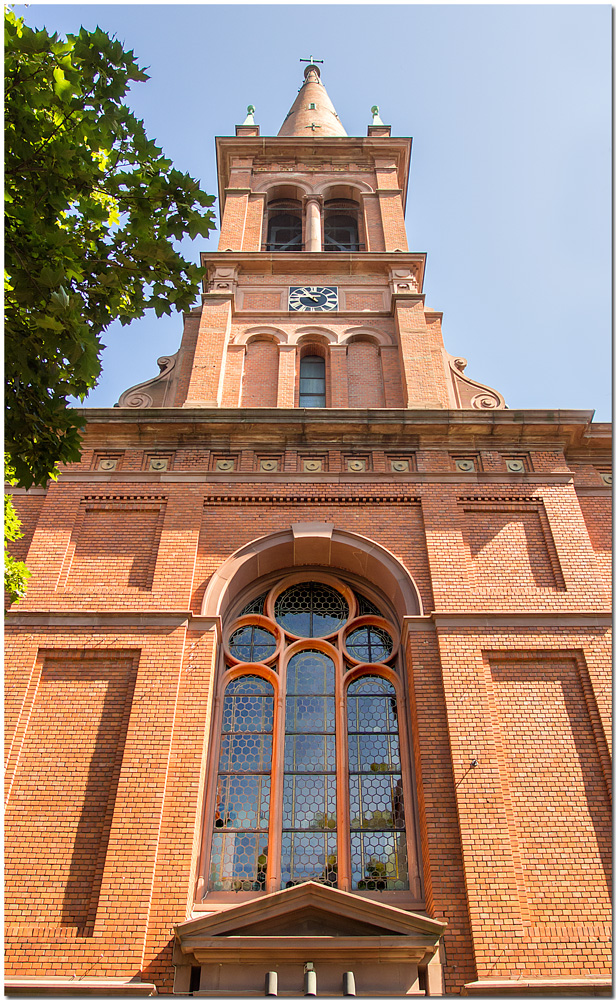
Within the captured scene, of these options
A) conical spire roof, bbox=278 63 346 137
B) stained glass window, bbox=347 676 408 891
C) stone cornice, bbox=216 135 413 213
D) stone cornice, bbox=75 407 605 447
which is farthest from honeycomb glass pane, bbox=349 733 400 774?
conical spire roof, bbox=278 63 346 137

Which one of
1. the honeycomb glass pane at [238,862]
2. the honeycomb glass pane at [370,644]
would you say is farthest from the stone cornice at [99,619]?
the honeycomb glass pane at [238,862]

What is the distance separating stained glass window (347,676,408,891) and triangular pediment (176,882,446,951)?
45.3 inches

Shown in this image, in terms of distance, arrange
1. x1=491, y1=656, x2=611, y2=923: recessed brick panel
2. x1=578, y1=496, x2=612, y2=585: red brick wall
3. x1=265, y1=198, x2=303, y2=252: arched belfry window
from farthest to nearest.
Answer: x1=265, y1=198, x2=303, y2=252: arched belfry window < x1=578, y1=496, x2=612, y2=585: red brick wall < x1=491, y1=656, x2=611, y2=923: recessed brick panel

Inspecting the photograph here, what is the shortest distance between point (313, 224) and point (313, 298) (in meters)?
3.65

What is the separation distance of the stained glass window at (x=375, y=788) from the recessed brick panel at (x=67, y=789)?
9.76ft

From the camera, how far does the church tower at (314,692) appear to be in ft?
29.8

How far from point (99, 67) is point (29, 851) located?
843cm

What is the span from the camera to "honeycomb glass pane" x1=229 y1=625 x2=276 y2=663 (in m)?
12.4

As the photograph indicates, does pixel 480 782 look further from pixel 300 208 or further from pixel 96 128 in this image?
pixel 300 208

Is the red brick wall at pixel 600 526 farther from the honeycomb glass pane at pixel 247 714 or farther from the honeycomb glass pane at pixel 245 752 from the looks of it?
the honeycomb glass pane at pixel 245 752

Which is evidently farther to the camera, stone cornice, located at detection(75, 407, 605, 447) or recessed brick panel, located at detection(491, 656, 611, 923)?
stone cornice, located at detection(75, 407, 605, 447)

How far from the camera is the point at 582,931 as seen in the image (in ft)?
30.0

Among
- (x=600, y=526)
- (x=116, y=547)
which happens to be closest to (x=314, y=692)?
(x=116, y=547)

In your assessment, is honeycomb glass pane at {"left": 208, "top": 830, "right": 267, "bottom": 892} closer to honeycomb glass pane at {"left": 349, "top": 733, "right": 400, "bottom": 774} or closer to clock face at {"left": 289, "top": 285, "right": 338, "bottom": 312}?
honeycomb glass pane at {"left": 349, "top": 733, "right": 400, "bottom": 774}
